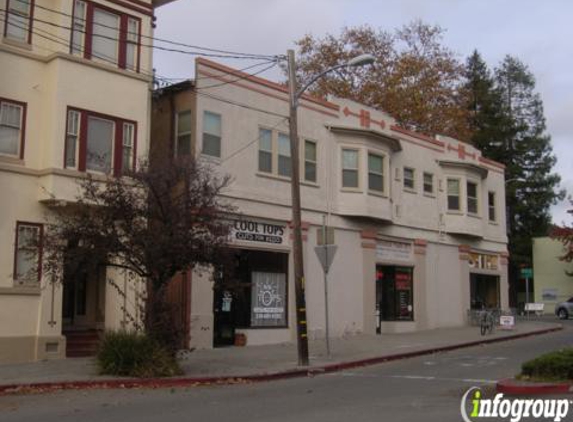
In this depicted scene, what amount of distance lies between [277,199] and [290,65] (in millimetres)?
6236

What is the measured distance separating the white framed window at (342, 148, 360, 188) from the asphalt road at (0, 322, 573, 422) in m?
10.2

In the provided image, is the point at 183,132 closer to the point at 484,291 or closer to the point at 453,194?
the point at 453,194

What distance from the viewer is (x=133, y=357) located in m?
15.1

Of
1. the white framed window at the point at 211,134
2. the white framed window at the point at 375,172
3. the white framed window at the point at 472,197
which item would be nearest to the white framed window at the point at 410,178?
the white framed window at the point at 375,172

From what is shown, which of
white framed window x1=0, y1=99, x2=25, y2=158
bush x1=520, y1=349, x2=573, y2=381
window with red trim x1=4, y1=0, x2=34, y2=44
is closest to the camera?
bush x1=520, y1=349, x2=573, y2=381

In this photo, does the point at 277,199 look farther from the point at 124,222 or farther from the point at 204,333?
the point at 124,222

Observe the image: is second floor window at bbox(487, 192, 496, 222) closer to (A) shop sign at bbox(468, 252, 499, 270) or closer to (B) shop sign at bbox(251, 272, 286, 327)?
(A) shop sign at bbox(468, 252, 499, 270)

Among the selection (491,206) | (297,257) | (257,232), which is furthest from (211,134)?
(491,206)

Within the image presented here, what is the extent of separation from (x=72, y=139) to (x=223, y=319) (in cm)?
705

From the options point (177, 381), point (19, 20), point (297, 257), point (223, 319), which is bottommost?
point (177, 381)

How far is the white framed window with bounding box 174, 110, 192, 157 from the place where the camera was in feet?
71.9

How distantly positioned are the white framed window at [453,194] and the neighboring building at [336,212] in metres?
0.04

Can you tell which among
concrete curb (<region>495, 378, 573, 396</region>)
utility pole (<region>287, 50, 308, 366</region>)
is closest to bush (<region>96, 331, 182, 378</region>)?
utility pole (<region>287, 50, 308, 366</region>)

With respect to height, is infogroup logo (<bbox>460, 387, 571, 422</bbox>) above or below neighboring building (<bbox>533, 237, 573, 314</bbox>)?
below
